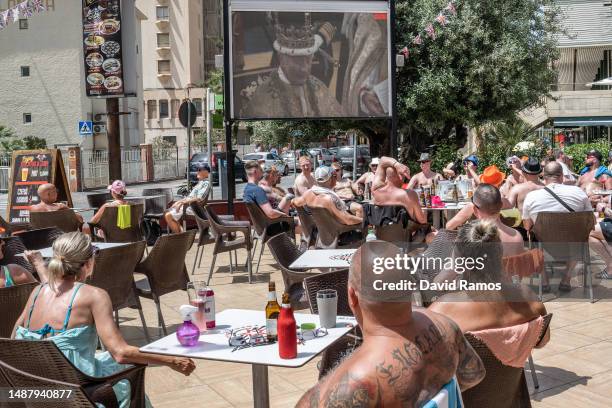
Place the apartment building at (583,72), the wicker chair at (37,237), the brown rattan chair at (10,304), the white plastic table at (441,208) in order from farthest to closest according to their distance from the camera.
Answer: the apartment building at (583,72) → the white plastic table at (441,208) → the wicker chair at (37,237) → the brown rattan chair at (10,304)

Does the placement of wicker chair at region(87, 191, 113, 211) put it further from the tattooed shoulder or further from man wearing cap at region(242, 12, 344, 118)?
the tattooed shoulder

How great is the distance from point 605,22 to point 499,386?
3735cm

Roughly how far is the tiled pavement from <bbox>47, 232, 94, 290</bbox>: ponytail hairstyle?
1.38 metres

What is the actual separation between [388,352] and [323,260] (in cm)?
343

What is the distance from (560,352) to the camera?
514 centimetres

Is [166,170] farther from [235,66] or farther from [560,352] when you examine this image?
[560,352]

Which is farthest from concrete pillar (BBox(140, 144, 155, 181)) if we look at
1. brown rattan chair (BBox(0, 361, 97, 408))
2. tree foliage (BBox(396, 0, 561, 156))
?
brown rattan chair (BBox(0, 361, 97, 408))

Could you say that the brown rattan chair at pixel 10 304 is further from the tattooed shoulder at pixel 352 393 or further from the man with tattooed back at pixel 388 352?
the tattooed shoulder at pixel 352 393

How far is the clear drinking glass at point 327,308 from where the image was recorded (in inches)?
133

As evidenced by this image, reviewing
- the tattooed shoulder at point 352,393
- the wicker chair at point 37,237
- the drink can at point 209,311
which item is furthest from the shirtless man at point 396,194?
the tattooed shoulder at point 352,393

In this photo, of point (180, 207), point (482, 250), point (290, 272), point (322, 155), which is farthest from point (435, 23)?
point (322, 155)

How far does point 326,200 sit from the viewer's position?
7.58 metres

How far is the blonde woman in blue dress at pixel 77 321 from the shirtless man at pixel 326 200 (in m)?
4.41

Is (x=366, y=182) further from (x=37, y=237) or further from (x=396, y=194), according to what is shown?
(x=37, y=237)
